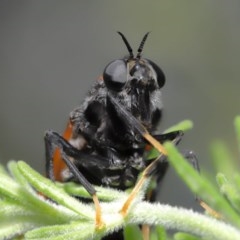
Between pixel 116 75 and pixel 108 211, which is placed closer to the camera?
pixel 108 211

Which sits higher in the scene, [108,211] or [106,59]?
[106,59]

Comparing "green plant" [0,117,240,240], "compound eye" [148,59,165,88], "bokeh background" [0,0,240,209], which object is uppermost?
"bokeh background" [0,0,240,209]

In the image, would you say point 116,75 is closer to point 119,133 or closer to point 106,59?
point 119,133

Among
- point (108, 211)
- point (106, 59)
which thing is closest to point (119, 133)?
point (108, 211)

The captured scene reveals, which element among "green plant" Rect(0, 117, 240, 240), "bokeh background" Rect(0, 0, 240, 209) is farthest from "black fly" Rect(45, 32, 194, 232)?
"bokeh background" Rect(0, 0, 240, 209)

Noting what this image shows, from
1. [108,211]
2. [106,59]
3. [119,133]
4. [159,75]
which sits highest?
[106,59]

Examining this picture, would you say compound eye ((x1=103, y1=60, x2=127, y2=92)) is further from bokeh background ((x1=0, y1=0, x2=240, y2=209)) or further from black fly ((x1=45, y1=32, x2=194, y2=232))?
bokeh background ((x1=0, y1=0, x2=240, y2=209))

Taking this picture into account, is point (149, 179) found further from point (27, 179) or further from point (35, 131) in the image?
point (35, 131)
